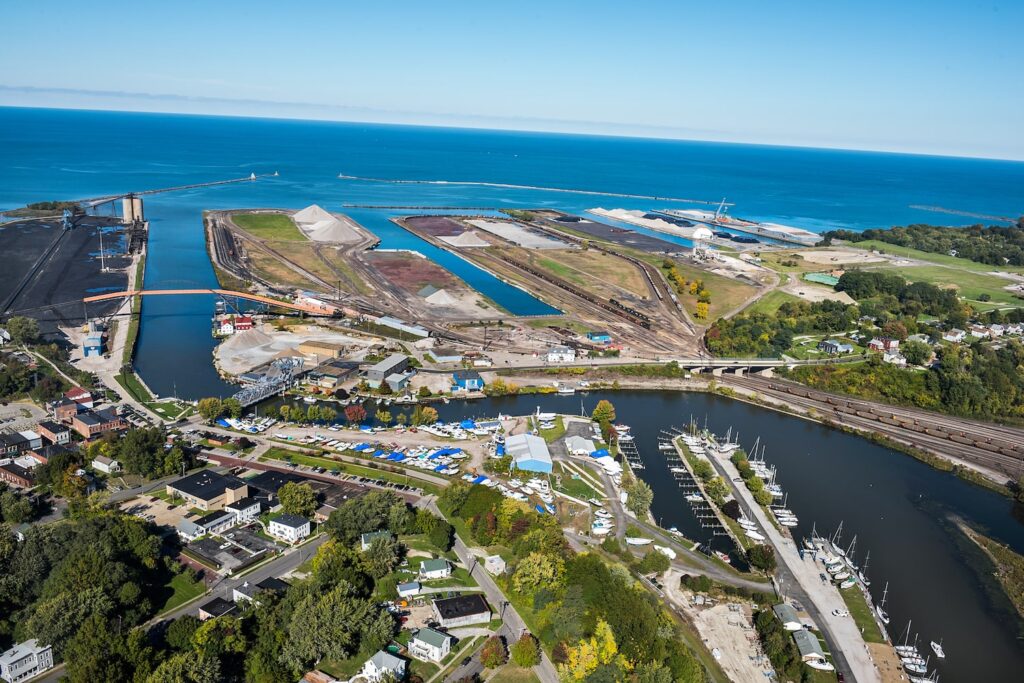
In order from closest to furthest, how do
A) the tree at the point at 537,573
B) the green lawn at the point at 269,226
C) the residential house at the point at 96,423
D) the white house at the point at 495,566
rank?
1. the tree at the point at 537,573
2. the white house at the point at 495,566
3. the residential house at the point at 96,423
4. the green lawn at the point at 269,226

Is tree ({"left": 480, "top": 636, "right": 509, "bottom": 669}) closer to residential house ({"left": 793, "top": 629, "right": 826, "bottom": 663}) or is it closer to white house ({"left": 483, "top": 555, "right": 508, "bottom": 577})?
white house ({"left": 483, "top": 555, "right": 508, "bottom": 577})

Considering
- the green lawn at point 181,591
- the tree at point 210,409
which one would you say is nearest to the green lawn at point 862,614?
the green lawn at point 181,591

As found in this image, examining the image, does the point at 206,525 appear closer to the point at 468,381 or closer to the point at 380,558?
the point at 380,558

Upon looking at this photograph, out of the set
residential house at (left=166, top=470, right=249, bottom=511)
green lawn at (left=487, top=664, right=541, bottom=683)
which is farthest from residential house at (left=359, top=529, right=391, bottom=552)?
green lawn at (left=487, top=664, right=541, bottom=683)

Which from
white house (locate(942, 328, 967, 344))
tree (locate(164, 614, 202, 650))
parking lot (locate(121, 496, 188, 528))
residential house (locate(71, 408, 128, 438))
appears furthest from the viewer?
white house (locate(942, 328, 967, 344))

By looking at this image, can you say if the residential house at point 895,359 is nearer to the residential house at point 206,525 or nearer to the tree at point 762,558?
the tree at point 762,558

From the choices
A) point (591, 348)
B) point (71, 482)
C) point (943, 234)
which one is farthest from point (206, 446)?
point (943, 234)
